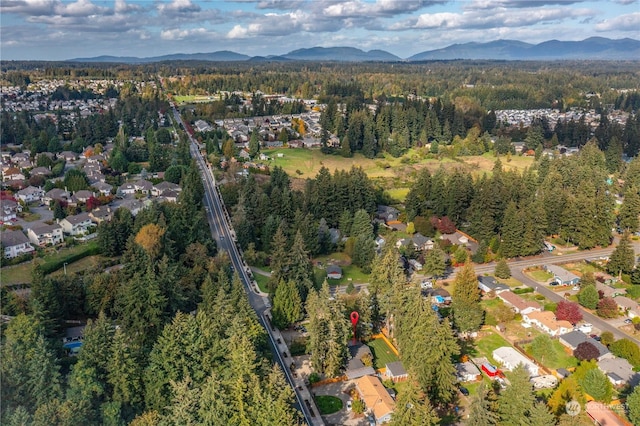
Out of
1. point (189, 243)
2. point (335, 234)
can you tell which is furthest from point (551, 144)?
point (189, 243)

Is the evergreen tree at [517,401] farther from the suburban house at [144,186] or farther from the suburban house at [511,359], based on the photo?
the suburban house at [144,186]

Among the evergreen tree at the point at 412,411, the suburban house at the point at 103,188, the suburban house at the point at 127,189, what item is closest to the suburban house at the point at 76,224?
the suburban house at the point at 103,188

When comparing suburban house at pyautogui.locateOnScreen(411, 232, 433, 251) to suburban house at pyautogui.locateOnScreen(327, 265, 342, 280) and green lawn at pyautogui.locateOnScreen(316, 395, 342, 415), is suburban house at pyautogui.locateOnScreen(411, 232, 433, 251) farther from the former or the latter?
green lawn at pyautogui.locateOnScreen(316, 395, 342, 415)

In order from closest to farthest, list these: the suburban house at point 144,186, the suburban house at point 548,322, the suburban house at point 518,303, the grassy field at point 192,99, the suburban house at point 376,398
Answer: the suburban house at point 376,398 < the suburban house at point 548,322 < the suburban house at point 518,303 < the suburban house at point 144,186 < the grassy field at point 192,99

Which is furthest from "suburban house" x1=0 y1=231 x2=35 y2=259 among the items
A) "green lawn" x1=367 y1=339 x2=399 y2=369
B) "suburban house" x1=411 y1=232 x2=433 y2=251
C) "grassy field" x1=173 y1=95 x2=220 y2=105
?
"grassy field" x1=173 y1=95 x2=220 y2=105

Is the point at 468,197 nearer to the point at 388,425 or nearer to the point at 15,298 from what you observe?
the point at 388,425

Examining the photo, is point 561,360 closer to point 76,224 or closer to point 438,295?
point 438,295
